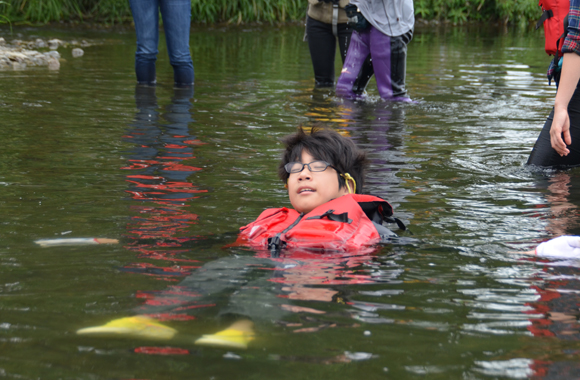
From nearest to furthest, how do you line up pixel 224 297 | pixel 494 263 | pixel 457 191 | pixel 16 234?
pixel 224 297, pixel 494 263, pixel 16 234, pixel 457 191

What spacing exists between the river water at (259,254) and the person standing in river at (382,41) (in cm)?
35

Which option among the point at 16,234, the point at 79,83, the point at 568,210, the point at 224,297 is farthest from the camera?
the point at 79,83

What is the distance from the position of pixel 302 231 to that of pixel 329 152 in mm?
614

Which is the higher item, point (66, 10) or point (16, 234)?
point (66, 10)

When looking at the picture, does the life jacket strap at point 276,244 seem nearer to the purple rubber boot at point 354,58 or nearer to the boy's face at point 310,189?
the boy's face at point 310,189

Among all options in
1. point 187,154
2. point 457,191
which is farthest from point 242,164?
point 457,191

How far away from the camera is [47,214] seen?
3.93m

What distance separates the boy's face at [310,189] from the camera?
3.72 metres

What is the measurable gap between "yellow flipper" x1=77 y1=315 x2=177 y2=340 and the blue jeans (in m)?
5.78

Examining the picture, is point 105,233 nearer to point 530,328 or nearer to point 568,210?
point 530,328

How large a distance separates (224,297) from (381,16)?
558 centimetres

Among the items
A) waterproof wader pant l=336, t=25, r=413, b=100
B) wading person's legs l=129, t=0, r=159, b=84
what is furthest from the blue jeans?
waterproof wader pant l=336, t=25, r=413, b=100

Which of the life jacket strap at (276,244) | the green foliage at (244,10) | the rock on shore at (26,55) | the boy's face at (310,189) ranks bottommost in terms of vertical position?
the life jacket strap at (276,244)

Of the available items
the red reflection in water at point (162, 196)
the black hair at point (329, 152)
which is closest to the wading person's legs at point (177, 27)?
the red reflection in water at point (162, 196)
